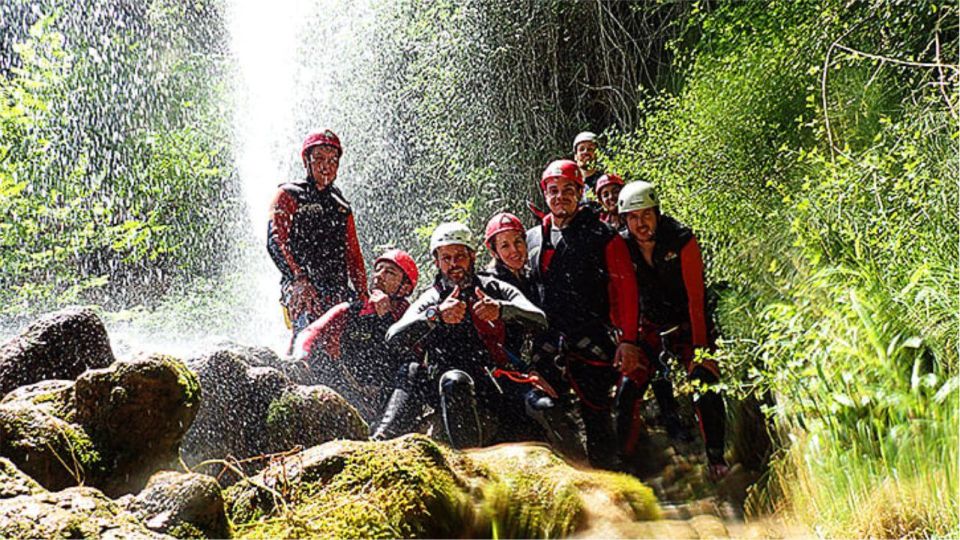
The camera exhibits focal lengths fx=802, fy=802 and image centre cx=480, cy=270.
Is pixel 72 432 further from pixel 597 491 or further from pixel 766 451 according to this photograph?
pixel 766 451

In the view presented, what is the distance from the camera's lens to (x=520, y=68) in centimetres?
869

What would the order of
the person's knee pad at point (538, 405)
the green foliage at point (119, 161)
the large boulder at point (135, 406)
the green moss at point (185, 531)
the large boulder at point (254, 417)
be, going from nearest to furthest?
the green moss at point (185, 531) < the large boulder at point (135, 406) < the large boulder at point (254, 417) < the person's knee pad at point (538, 405) < the green foliage at point (119, 161)

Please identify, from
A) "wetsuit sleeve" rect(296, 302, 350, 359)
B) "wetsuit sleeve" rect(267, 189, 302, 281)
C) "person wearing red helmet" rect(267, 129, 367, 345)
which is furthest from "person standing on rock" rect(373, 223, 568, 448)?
"wetsuit sleeve" rect(267, 189, 302, 281)

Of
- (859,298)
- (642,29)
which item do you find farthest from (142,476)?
(642,29)

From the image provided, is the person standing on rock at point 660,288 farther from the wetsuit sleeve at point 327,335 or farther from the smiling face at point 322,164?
the smiling face at point 322,164

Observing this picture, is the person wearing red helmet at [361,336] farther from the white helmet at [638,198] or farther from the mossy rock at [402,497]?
the mossy rock at [402,497]

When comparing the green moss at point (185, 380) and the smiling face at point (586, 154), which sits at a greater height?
the smiling face at point (586, 154)

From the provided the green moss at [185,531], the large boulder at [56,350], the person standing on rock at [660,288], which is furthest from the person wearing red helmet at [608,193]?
the green moss at [185,531]

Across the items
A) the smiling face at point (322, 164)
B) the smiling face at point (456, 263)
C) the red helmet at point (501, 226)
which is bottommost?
the smiling face at point (456, 263)

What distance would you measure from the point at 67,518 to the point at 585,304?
10.1 feet

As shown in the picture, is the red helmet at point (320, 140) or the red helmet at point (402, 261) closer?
the red helmet at point (402, 261)

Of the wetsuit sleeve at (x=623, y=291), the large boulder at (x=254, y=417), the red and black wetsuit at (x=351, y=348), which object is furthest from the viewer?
the red and black wetsuit at (x=351, y=348)

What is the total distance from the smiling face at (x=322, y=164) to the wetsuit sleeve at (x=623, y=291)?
1.94 metres

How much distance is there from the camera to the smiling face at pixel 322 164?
5074 millimetres
